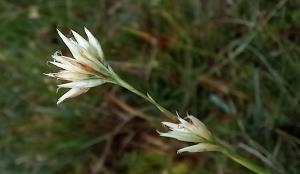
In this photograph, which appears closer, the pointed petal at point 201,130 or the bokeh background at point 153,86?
the pointed petal at point 201,130

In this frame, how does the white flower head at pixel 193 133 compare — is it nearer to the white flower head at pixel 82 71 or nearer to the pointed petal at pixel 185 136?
the pointed petal at pixel 185 136

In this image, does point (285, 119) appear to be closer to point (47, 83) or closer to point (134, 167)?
point (134, 167)

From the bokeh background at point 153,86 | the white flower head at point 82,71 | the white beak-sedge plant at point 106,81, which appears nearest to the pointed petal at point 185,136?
the white beak-sedge plant at point 106,81

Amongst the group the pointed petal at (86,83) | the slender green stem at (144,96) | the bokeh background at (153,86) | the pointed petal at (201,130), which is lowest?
the bokeh background at (153,86)

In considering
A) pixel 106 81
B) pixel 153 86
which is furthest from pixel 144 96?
pixel 153 86

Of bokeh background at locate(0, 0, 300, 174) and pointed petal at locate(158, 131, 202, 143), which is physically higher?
pointed petal at locate(158, 131, 202, 143)

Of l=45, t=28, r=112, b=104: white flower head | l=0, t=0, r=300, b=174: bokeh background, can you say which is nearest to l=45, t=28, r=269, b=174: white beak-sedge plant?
l=45, t=28, r=112, b=104: white flower head

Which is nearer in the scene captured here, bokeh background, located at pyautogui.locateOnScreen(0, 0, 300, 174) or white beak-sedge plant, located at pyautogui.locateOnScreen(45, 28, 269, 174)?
white beak-sedge plant, located at pyautogui.locateOnScreen(45, 28, 269, 174)

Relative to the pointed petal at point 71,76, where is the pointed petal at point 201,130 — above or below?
below

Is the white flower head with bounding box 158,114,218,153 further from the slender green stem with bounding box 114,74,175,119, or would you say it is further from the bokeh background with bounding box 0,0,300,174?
the bokeh background with bounding box 0,0,300,174
